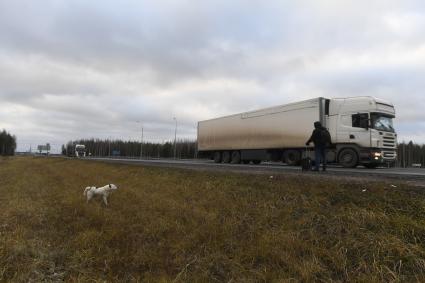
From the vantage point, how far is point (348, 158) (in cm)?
1691

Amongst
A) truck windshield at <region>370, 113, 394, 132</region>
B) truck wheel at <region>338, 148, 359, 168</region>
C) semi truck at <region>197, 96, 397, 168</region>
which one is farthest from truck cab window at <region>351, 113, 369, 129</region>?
truck wheel at <region>338, 148, 359, 168</region>

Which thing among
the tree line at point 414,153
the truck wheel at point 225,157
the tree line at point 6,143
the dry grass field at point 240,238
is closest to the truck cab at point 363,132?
the dry grass field at point 240,238

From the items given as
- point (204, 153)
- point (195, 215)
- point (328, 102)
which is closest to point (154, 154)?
point (204, 153)

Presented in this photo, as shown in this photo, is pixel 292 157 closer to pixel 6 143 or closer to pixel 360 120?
pixel 360 120

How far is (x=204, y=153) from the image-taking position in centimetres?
3117

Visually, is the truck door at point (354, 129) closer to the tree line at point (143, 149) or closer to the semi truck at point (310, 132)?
the semi truck at point (310, 132)

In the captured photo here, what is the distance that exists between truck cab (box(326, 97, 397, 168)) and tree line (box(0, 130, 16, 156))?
6576 inches

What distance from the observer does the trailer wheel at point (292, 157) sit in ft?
65.7

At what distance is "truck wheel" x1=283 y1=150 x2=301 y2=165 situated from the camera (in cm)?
2002

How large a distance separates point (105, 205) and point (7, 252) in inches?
176

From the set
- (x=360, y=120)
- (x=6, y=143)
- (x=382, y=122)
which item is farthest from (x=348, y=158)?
(x=6, y=143)

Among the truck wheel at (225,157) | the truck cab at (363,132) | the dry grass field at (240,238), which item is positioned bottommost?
the dry grass field at (240,238)

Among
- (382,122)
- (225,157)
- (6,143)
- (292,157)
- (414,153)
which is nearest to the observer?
(382,122)

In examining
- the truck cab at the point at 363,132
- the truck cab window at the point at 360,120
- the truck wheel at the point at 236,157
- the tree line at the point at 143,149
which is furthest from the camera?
the tree line at the point at 143,149
